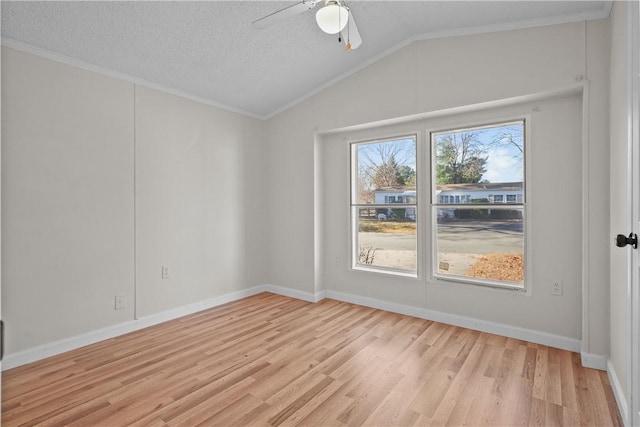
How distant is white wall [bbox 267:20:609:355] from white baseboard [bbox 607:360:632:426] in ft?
0.66

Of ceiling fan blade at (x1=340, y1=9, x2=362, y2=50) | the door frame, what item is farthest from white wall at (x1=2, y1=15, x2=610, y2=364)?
ceiling fan blade at (x1=340, y1=9, x2=362, y2=50)

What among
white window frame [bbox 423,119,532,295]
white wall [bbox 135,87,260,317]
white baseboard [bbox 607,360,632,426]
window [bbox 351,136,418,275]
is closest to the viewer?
white baseboard [bbox 607,360,632,426]

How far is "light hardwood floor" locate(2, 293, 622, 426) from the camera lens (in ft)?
6.89

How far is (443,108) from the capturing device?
3338mm

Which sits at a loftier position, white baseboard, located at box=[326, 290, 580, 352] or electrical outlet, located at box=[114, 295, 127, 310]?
electrical outlet, located at box=[114, 295, 127, 310]

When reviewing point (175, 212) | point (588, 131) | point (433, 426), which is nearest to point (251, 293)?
point (175, 212)

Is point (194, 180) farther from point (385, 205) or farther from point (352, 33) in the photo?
point (352, 33)

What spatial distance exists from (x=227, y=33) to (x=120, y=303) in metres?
2.67

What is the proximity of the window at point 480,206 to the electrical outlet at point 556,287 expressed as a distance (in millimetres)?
266

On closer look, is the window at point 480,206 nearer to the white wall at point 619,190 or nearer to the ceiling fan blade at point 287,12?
the white wall at point 619,190

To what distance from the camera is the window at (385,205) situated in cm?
386

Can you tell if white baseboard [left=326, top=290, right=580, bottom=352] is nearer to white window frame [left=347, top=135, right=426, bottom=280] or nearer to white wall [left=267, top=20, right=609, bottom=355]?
white wall [left=267, top=20, right=609, bottom=355]

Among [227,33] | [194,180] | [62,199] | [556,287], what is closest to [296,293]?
[194,180]

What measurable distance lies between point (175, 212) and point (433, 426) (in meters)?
3.10
